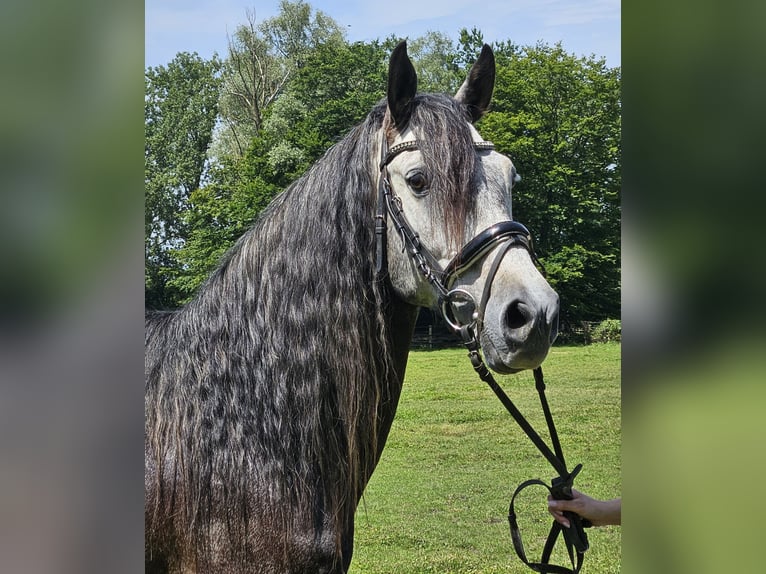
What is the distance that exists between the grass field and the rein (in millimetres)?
4015

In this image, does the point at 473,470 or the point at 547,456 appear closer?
the point at 547,456

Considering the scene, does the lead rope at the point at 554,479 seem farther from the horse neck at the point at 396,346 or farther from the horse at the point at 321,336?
the horse neck at the point at 396,346

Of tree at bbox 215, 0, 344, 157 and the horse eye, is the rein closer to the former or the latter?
the horse eye

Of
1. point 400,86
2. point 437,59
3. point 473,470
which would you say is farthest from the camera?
point 437,59

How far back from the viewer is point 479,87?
7.57ft

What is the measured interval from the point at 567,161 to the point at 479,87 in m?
24.6

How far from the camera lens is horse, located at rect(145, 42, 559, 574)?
182 cm

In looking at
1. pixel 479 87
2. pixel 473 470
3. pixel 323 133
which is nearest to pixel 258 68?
pixel 323 133

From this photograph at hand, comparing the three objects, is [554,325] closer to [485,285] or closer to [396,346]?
[485,285]

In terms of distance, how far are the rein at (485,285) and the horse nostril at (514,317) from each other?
8 centimetres

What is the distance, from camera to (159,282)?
2417 centimetres

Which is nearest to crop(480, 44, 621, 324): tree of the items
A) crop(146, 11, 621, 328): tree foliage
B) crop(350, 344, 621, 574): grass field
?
crop(146, 11, 621, 328): tree foliage
